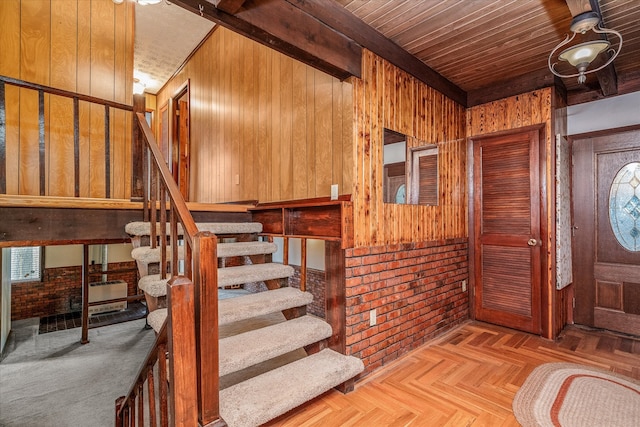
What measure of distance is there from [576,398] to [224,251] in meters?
2.88

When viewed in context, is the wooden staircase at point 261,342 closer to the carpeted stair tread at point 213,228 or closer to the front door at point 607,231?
the carpeted stair tread at point 213,228

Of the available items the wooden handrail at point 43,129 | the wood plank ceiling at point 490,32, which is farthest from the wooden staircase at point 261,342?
the wood plank ceiling at point 490,32

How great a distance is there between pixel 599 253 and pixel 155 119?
8183 millimetres

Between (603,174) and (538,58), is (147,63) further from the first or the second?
(603,174)

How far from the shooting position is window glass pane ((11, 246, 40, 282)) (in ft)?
18.6

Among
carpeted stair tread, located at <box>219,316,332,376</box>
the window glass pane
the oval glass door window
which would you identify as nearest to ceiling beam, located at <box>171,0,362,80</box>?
carpeted stair tread, located at <box>219,316,332,376</box>

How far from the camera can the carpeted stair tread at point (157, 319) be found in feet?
6.43

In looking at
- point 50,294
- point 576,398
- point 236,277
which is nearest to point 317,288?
point 236,277

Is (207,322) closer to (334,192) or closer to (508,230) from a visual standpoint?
(334,192)

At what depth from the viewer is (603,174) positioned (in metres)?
3.48

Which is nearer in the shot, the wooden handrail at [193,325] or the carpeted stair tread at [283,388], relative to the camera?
the wooden handrail at [193,325]

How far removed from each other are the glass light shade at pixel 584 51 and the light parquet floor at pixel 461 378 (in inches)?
99.3

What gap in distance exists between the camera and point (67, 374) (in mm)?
3305

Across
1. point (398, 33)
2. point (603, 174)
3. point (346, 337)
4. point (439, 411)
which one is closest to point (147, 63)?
point (398, 33)
